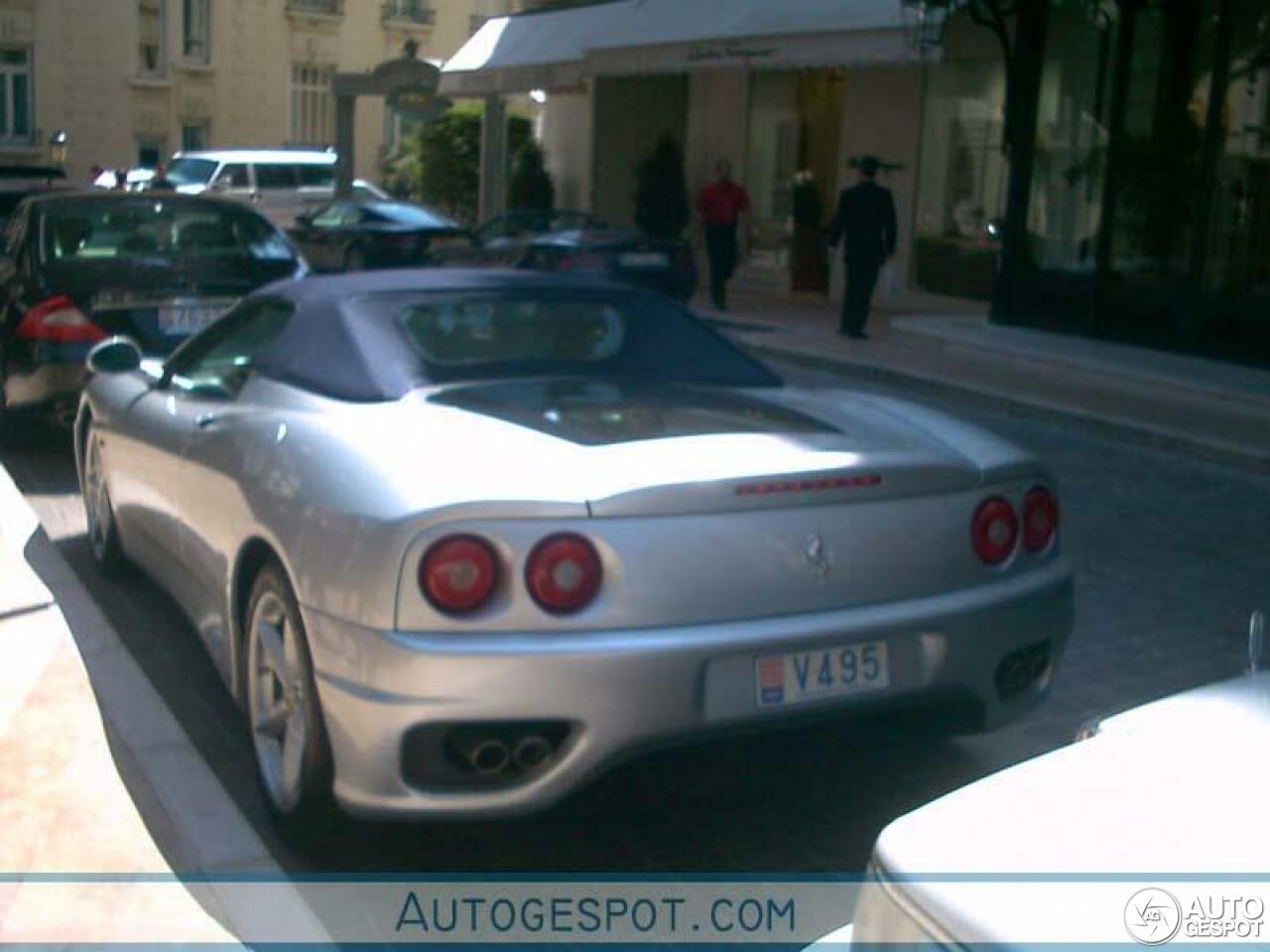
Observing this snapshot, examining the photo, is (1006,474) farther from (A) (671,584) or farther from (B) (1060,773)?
(B) (1060,773)

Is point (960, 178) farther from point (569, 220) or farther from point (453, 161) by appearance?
point (453, 161)

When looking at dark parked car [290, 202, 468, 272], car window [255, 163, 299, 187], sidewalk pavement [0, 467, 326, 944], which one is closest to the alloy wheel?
sidewalk pavement [0, 467, 326, 944]

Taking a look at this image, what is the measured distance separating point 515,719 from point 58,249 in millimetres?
6750

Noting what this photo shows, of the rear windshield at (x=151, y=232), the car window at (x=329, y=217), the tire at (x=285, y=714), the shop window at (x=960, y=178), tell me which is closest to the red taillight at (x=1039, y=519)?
the tire at (x=285, y=714)

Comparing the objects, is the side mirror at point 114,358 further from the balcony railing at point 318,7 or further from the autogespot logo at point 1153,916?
the balcony railing at point 318,7

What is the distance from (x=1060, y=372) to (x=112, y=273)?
7605mm

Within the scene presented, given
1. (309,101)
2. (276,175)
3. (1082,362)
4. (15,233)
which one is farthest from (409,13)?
(15,233)

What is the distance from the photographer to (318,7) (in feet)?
152

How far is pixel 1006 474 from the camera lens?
14.1ft

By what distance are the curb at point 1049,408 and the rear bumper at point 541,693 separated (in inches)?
276

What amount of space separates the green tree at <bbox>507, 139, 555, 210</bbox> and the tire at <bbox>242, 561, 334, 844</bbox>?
75.4 ft

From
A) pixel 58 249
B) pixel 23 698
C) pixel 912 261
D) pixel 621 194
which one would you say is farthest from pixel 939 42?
pixel 23 698

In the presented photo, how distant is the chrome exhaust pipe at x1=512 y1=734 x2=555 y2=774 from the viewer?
3.70 metres

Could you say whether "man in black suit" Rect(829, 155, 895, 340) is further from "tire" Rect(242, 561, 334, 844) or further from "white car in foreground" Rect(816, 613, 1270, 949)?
"white car in foreground" Rect(816, 613, 1270, 949)
